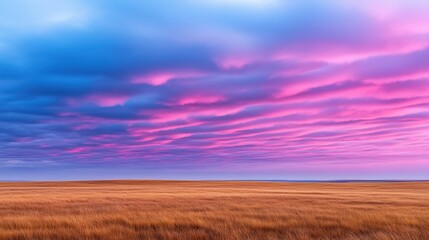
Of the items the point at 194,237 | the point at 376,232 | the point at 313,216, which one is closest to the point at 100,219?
the point at 194,237

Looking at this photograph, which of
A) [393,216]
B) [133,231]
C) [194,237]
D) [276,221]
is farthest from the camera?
[393,216]

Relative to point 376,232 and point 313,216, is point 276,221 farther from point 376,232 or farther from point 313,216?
point 376,232

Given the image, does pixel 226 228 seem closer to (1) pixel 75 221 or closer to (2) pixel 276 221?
(2) pixel 276 221

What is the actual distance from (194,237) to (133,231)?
8.76ft

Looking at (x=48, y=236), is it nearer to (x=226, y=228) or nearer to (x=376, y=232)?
(x=226, y=228)

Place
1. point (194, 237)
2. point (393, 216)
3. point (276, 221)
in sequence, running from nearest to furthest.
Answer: point (194, 237) < point (276, 221) < point (393, 216)

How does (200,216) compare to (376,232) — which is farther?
(200,216)

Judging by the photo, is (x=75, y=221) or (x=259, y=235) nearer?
(x=259, y=235)

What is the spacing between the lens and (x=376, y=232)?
16.1m

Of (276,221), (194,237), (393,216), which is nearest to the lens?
(194,237)

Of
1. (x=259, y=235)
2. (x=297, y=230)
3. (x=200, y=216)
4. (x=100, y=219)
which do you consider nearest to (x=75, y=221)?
(x=100, y=219)

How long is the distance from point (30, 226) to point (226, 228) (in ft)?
27.1

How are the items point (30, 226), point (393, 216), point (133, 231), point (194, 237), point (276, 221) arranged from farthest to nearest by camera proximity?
point (393, 216) → point (276, 221) → point (30, 226) → point (133, 231) → point (194, 237)

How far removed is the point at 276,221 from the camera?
1911 centimetres
